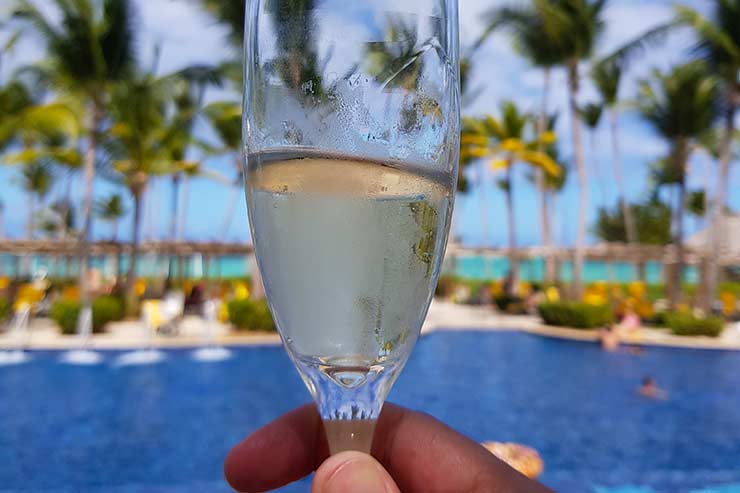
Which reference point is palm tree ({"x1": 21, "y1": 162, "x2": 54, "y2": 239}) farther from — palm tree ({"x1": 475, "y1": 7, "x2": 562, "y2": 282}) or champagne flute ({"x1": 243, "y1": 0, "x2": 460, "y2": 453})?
champagne flute ({"x1": 243, "y1": 0, "x2": 460, "y2": 453})

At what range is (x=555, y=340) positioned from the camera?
16938 mm

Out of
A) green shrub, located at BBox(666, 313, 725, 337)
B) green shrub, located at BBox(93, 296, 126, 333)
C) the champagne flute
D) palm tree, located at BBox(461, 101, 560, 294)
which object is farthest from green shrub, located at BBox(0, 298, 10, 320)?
the champagne flute

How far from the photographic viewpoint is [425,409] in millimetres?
9492

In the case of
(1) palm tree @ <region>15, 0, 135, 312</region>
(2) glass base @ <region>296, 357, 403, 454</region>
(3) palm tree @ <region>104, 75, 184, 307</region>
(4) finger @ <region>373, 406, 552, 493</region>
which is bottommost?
(4) finger @ <region>373, 406, 552, 493</region>

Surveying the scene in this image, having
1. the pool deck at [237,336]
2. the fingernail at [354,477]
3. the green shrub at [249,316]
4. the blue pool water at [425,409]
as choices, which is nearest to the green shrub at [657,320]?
the pool deck at [237,336]

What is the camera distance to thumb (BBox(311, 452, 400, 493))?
760 millimetres

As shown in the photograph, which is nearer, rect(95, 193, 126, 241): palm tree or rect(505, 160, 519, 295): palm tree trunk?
rect(505, 160, 519, 295): palm tree trunk

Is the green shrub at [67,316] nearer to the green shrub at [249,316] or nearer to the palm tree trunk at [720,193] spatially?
the green shrub at [249,316]

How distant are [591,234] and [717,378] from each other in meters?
36.0

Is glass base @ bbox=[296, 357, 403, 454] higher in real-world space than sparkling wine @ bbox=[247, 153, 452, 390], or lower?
lower

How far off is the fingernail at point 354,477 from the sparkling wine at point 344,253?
56 mm

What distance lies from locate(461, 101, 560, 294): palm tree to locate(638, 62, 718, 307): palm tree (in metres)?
3.83

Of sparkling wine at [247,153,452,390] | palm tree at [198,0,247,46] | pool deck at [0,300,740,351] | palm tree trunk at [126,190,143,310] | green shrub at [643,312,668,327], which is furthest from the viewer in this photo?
green shrub at [643,312,668,327]

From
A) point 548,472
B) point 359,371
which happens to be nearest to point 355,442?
point 359,371
